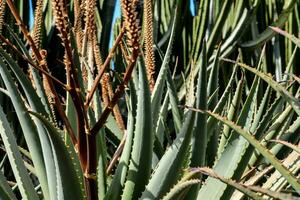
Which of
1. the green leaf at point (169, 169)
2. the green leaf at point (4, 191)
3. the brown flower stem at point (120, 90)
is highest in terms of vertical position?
the brown flower stem at point (120, 90)

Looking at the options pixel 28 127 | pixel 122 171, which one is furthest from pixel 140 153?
pixel 28 127

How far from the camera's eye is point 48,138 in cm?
108

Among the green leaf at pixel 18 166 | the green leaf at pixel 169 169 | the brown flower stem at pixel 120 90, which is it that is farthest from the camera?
the green leaf at pixel 18 166

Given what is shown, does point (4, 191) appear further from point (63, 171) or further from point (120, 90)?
point (120, 90)

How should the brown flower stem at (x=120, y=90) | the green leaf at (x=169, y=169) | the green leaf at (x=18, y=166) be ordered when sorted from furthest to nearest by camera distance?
the green leaf at (x=18, y=166)
the green leaf at (x=169, y=169)
the brown flower stem at (x=120, y=90)

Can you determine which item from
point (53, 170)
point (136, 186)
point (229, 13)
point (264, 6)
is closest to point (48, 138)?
point (53, 170)

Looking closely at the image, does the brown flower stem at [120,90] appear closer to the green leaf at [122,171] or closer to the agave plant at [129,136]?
the agave plant at [129,136]

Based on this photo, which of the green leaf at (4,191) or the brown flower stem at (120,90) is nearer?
the brown flower stem at (120,90)

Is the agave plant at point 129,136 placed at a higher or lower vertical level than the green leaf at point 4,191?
higher

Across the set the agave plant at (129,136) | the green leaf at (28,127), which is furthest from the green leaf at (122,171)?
the green leaf at (28,127)

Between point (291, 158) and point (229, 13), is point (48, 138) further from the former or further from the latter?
point (229, 13)

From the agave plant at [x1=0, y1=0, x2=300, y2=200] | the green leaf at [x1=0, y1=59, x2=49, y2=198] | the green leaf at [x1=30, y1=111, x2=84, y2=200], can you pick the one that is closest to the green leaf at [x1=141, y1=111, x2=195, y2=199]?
the agave plant at [x1=0, y1=0, x2=300, y2=200]

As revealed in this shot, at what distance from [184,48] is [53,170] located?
3149 mm

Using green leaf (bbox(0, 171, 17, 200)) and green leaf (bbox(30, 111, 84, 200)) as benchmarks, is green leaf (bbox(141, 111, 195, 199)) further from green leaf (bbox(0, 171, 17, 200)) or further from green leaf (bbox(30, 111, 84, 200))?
green leaf (bbox(0, 171, 17, 200))
